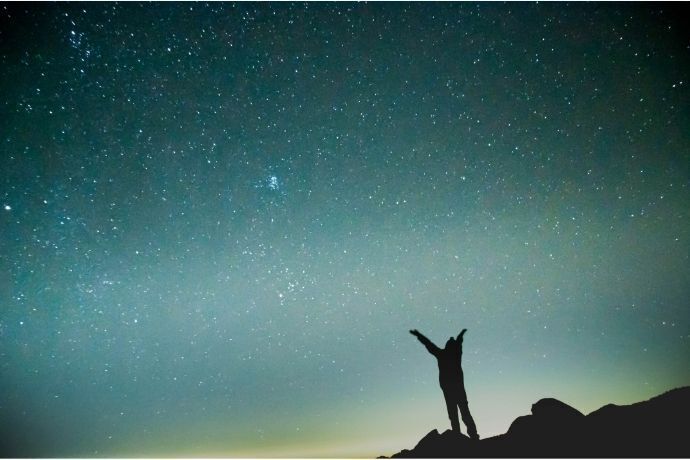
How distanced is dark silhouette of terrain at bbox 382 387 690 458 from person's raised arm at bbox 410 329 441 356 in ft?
6.28

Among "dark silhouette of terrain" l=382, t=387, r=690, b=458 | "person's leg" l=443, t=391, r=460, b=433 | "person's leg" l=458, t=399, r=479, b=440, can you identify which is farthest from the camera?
"person's leg" l=443, t=391, r=460, b=433

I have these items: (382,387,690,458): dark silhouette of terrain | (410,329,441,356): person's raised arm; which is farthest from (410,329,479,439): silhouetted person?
(382,387,690,458): dark silhouette of terrain

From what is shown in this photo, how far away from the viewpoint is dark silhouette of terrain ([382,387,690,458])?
20.3 ft

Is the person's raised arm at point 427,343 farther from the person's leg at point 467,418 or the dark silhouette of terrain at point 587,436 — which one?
the dark silhouette of terrain at point 587,436

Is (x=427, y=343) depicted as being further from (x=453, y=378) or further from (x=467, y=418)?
(x=467, y=418)

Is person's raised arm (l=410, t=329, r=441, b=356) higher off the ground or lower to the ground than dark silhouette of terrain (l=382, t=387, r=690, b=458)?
higher

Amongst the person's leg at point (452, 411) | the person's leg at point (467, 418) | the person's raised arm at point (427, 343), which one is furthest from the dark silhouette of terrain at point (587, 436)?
the person's raised arm at point (427, 343)

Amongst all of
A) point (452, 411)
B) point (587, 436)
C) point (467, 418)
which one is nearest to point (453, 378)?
point (452, 411)

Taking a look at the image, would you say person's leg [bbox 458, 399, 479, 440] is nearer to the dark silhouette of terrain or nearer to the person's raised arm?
the dark silhouette of terrain

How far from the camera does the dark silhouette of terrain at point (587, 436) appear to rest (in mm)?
6188

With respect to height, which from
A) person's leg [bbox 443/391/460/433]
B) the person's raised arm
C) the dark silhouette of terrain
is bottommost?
the dark silhouette of terrain

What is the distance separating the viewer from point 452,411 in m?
8.19

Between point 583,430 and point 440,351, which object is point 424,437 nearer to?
point 440,351

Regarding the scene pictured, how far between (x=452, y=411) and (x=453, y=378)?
803mm
